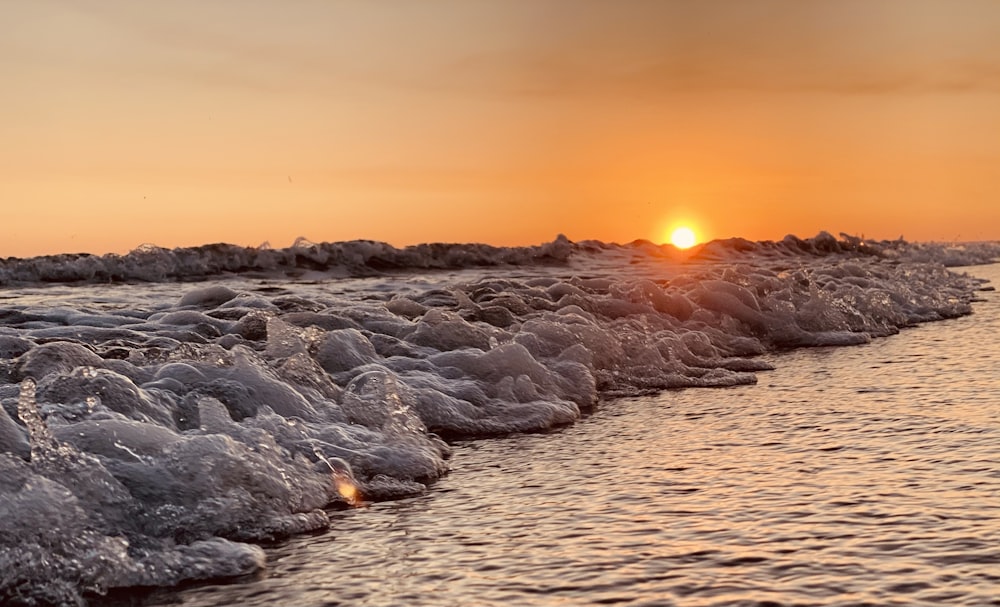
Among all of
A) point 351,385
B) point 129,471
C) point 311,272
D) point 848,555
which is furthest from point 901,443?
point 311,272

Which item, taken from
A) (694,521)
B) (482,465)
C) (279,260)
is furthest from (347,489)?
(279,260)

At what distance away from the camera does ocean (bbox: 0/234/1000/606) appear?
10.6 feet

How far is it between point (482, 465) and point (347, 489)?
0.85 metres

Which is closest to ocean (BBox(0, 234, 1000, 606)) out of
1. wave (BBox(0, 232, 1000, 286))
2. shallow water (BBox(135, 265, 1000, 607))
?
shallow water (BBox(135, 265, 1000, 607))

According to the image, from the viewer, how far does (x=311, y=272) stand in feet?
66.9

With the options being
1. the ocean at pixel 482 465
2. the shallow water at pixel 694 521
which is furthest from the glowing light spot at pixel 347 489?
the shallow water at pixel 694 521

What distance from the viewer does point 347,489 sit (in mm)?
4434

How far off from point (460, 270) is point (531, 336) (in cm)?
1586

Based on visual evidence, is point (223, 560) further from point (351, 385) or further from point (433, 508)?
point (351, 385)

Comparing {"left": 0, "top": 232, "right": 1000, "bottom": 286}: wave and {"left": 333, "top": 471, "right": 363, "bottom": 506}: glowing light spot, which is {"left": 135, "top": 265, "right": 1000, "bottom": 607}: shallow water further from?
{"left": 0, "top": 232, "right": 1000, "bottom": 286}: wave

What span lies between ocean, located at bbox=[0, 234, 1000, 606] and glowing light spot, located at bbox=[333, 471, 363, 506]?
22 millimetres

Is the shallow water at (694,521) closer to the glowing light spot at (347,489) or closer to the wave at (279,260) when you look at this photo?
the glowing light spot at (347,489)

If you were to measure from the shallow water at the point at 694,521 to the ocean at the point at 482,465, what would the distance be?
1 cm

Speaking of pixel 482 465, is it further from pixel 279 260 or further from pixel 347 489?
pixel 279 260
